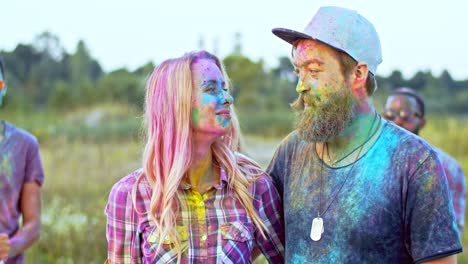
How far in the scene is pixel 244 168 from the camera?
10.5 feet

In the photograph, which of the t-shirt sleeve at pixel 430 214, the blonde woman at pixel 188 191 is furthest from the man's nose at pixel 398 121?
the t-shirt sleeve at pixel 430 214

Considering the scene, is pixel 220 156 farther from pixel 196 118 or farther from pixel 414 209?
pixel 414 209

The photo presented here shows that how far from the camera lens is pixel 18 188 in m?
3.87

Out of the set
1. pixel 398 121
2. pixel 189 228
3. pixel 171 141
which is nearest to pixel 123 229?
pixel 189 228

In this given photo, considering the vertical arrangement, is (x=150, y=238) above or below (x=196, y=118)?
below

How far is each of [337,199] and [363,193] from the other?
12 centimetres

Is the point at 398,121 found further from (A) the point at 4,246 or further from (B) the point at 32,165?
(A) the point at 4,246

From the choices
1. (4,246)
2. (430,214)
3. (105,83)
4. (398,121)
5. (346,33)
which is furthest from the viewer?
(105,83)

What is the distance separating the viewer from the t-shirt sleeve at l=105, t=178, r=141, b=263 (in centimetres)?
292

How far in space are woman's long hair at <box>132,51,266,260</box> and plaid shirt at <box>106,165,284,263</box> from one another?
43mm

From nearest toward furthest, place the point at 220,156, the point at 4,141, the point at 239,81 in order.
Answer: the point at 220,156
the point at 4,141
the point at 239,81

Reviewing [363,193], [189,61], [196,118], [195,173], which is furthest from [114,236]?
[363,193]

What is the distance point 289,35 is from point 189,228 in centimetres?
97

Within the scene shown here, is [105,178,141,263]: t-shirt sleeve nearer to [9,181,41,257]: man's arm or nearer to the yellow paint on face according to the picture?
the yellow paint on face
